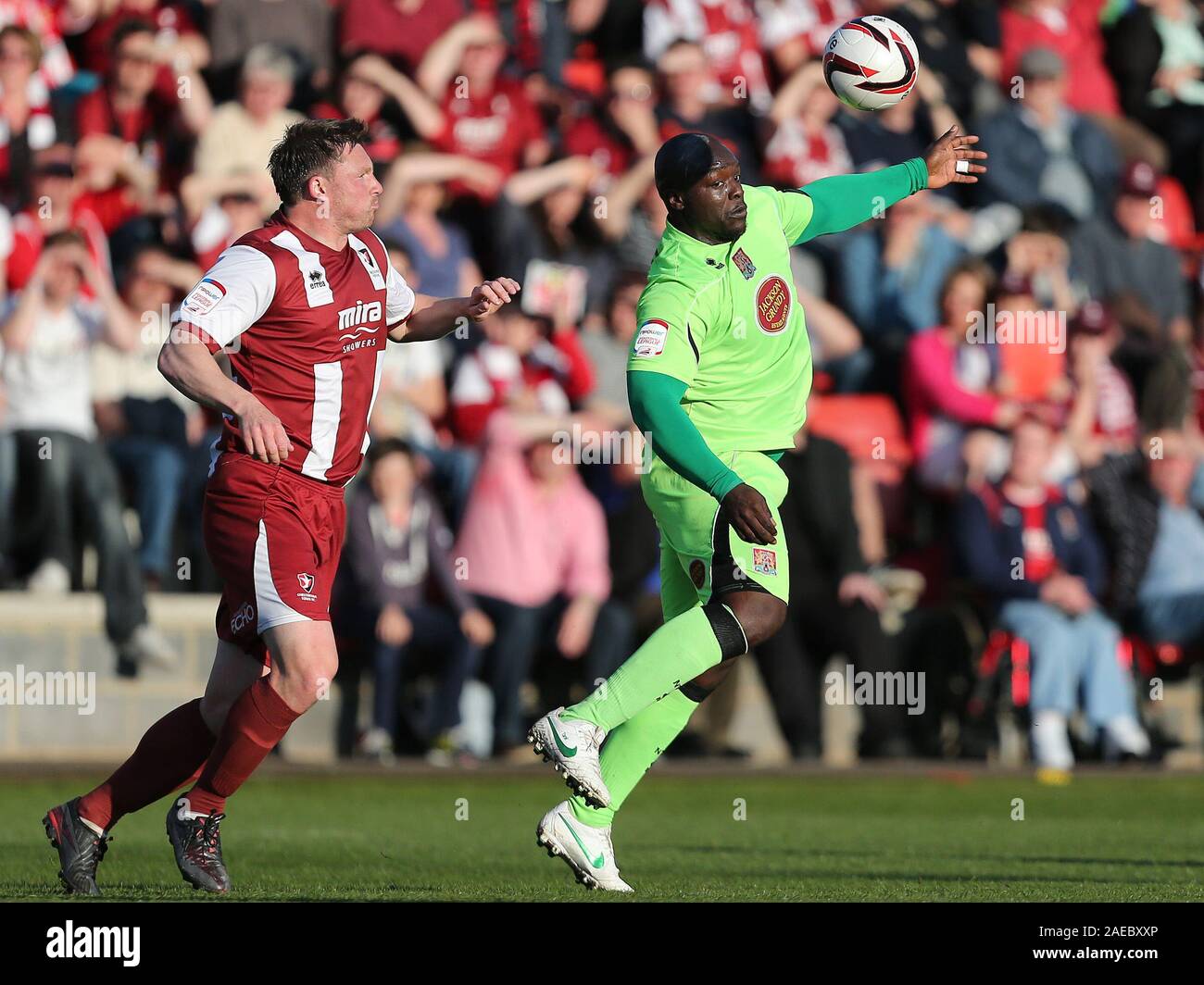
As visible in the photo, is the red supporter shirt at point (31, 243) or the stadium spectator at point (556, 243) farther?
the stadium spectator at point (556, 243)

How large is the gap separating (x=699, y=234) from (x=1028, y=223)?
8687mm

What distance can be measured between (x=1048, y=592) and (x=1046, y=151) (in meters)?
4.73

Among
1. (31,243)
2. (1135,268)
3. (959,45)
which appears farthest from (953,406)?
(31,243)

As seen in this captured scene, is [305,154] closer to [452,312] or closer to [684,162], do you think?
[452,312]

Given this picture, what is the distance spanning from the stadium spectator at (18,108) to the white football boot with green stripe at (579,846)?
8513 millimetres

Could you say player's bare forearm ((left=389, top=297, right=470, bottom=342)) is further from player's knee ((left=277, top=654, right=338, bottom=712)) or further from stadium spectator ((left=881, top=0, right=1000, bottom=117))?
stadium spectator ((left=881, top=0, right=1000, bottom=117))

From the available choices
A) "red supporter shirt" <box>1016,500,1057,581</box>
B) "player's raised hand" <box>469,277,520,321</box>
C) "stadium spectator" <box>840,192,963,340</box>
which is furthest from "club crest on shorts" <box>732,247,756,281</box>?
"stadium spectator" <box>840,192,963,340</box>

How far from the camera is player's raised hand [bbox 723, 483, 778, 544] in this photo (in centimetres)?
699

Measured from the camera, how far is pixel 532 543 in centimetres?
1334

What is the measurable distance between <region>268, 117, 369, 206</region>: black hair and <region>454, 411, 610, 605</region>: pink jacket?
6.16 meters

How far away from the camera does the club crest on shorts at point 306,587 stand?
700cm

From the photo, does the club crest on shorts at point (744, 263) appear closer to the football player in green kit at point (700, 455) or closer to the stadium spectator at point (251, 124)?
the football player in green kit at point (700, 455)

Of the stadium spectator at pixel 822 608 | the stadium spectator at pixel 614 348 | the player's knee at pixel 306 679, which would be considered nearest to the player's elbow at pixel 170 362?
the player's knee at pixel 306 679

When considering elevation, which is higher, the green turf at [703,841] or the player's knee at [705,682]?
the player's knee at [705,682]
